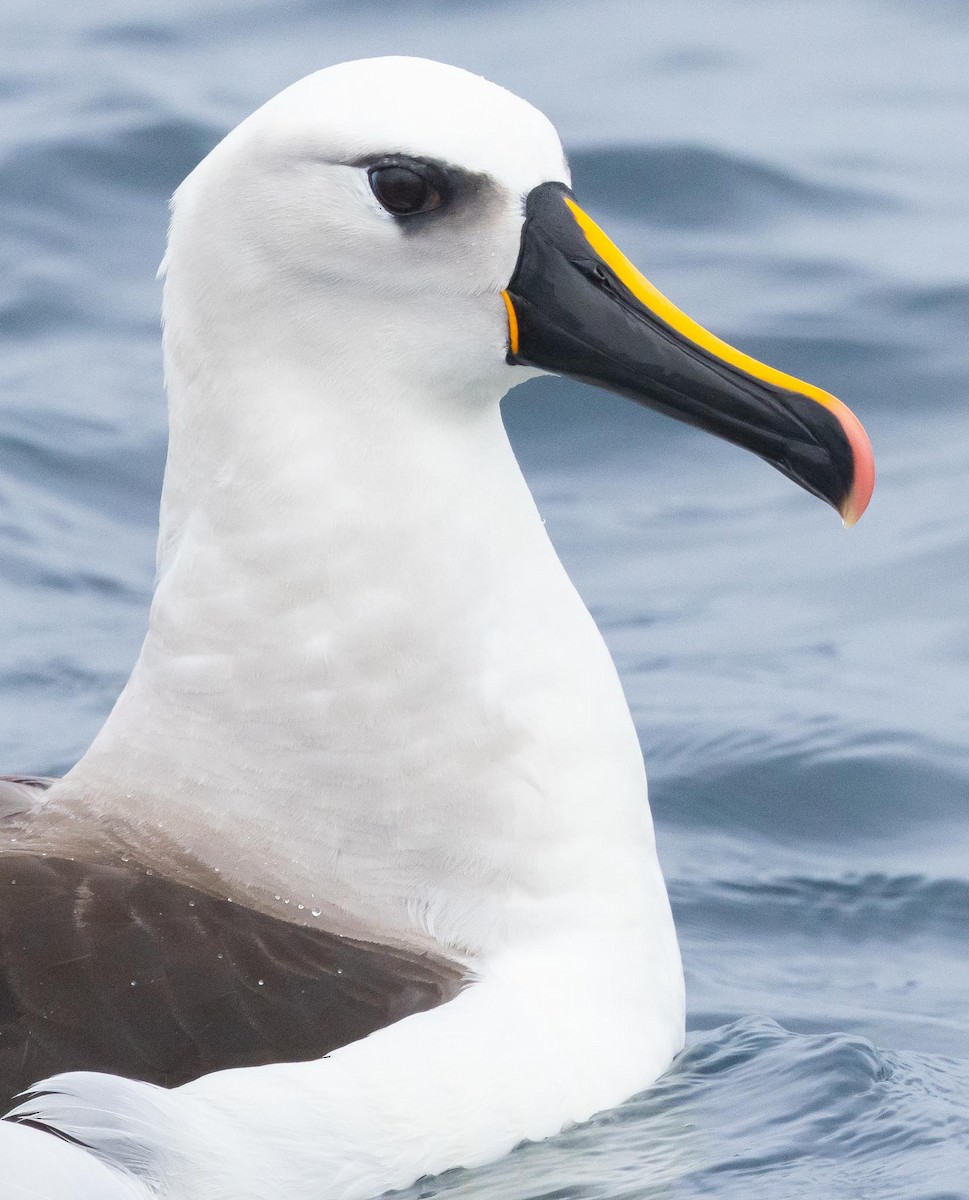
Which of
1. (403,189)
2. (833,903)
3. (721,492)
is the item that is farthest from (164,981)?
(721,492)

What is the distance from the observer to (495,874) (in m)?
4.21

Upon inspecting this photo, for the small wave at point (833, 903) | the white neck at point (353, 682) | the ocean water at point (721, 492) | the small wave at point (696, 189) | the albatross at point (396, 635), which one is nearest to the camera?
the albatross at point (396, 635)

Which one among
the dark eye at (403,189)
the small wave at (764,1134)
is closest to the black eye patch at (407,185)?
the dark eye at (403,189)

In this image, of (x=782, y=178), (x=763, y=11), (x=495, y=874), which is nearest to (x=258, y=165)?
(x=495, y=874)

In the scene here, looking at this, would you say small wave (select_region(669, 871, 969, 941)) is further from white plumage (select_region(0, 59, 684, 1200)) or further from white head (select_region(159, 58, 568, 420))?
white head (select_region(159, 58, 568, 420))

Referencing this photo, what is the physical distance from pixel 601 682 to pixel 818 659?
9.47 feet

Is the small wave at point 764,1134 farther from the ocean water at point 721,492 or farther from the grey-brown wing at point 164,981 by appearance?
→ the grey-brown wing at point 164,981

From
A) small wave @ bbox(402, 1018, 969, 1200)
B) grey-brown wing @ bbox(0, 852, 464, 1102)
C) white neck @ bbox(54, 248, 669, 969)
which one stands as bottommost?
small wave @ bbox(402, 1018, 969, 1200)

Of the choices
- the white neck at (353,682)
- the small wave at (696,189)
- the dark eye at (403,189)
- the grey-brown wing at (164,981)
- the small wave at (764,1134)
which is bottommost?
the small wave at (764,1134)

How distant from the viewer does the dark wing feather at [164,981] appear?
3.71 metres

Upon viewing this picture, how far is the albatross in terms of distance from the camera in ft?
13.0

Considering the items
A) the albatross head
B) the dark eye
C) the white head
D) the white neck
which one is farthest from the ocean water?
the dark eye

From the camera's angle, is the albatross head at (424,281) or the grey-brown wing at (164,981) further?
the albatross head at (424,281)

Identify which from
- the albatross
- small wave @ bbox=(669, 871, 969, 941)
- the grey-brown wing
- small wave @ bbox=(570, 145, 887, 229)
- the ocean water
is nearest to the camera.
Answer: the grey-brown wing
